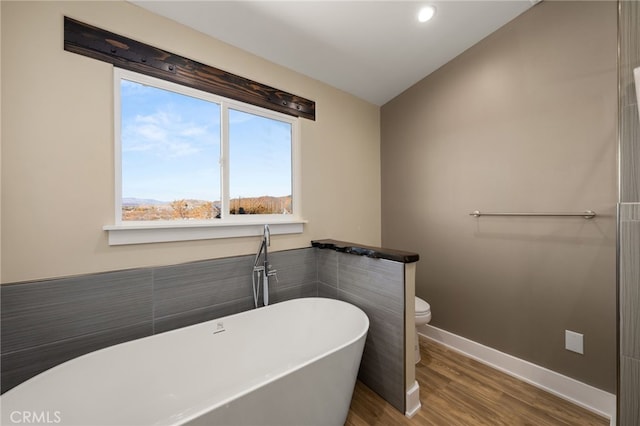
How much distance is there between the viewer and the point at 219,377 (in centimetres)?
141

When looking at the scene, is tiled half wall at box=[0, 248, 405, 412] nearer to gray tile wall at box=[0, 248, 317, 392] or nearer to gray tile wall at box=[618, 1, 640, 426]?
gray tile wall at box=[0, 248, 317, 392]

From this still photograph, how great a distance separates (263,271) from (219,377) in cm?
68

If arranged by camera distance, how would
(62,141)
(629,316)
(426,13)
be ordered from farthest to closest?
1. (426,13)
2. (62,141)
3. (629,316)

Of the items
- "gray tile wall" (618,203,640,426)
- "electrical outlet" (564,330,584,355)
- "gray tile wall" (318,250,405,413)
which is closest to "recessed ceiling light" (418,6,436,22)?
"gray tile wall" (618,203,640,426)

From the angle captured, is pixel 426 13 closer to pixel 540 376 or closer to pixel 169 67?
pixel 169 67

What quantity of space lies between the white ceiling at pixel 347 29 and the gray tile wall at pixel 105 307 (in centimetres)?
157

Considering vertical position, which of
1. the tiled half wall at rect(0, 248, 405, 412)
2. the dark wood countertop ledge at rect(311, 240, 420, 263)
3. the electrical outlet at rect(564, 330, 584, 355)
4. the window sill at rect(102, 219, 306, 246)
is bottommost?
the electrical outlet at rect(564, 330, 584, 355)

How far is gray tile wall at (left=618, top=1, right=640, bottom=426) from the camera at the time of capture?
1059 mm

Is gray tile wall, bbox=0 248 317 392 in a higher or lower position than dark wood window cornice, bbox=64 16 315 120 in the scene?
lower

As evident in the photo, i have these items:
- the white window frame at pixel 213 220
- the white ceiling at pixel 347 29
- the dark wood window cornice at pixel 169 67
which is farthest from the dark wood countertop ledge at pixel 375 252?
the white ceiling at pixel 347 29

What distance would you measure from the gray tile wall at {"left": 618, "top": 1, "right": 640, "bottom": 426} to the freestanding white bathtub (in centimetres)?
116

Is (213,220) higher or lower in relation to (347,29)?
lower

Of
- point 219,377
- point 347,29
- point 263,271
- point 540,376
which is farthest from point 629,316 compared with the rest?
point 347,29

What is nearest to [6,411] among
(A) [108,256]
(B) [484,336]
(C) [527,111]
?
(A) [108,256]
